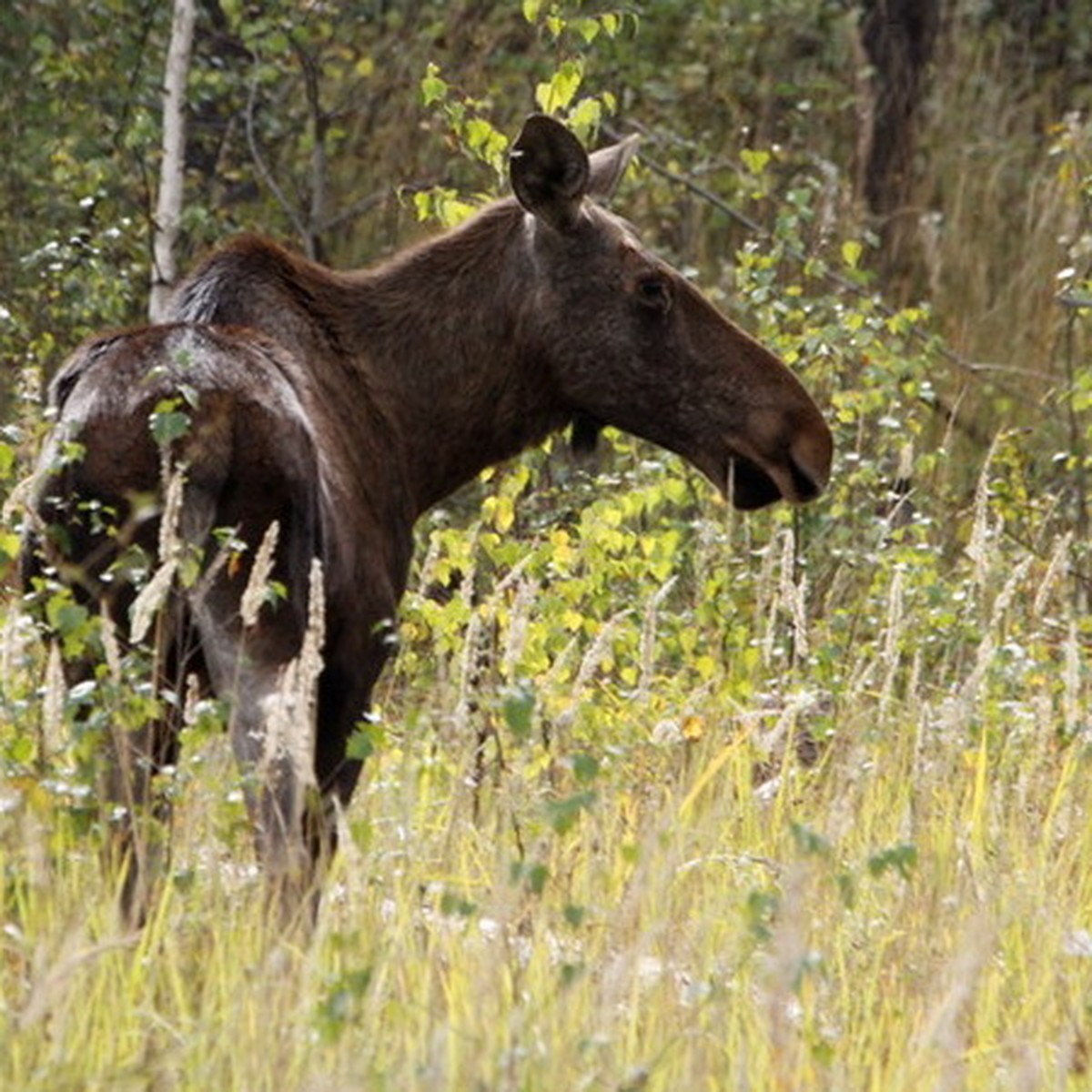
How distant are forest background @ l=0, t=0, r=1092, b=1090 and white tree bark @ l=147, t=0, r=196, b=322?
0.64 ft

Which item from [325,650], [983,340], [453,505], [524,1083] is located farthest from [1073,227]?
[524,1083]

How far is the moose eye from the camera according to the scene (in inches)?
277

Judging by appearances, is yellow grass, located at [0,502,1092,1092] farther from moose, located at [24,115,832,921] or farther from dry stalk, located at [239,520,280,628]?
dry stalk, located at [239,520,280,628]

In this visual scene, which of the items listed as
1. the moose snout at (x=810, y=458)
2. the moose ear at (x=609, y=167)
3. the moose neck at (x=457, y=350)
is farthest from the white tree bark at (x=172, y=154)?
the moose snout at (x=810, y=458)

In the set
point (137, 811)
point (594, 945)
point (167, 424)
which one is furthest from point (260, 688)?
point (594, 945)

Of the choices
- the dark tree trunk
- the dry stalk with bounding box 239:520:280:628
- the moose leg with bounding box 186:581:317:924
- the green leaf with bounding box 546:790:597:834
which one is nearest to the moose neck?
the moose leg with bounding box 186:581:317:924

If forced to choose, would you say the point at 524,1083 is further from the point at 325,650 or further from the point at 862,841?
the point at 862,841

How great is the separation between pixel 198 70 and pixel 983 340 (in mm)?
3490

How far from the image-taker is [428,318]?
6926mm

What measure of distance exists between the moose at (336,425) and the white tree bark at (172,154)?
315 centimetres

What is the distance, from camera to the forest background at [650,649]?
459cm

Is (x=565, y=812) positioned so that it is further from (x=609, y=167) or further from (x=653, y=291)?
(x=609, y=167)

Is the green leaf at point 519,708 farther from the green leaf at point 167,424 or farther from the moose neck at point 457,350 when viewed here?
the moose neck at point 457,350

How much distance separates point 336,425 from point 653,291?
3.24 feet
